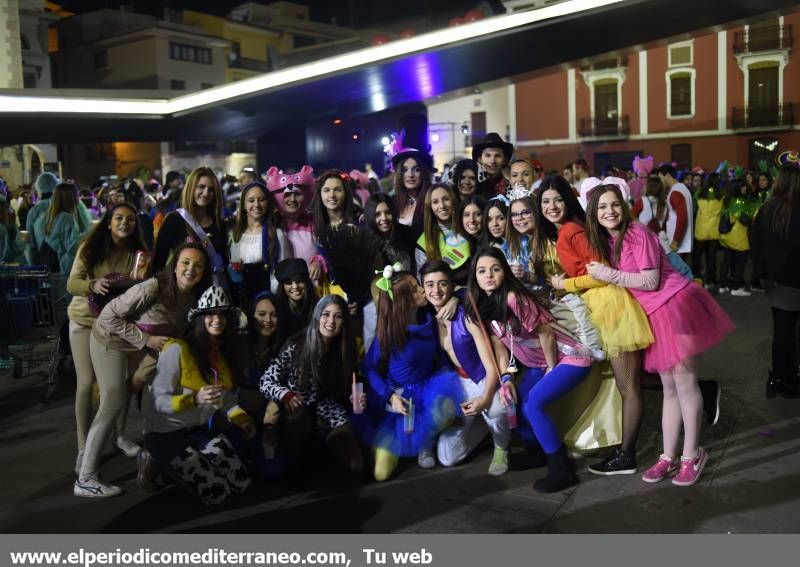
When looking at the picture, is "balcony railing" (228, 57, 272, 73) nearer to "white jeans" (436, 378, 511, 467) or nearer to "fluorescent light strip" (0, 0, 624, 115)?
"fluorescent light strip" (0, 0, 624, 115)

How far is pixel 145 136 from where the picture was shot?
10820 millimetres

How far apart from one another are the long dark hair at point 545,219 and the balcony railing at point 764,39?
3406 centimetres

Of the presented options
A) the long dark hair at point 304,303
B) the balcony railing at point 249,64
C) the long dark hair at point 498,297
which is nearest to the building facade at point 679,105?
the balcony railing at point 249,64

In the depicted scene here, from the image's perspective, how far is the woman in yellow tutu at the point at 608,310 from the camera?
4.27m

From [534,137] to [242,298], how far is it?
34982 mm

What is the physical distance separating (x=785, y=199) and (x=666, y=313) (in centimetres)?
225

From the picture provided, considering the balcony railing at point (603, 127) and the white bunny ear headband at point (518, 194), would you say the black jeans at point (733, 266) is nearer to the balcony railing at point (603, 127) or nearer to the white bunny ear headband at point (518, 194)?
the white bunny ear headband at point (518, 194)

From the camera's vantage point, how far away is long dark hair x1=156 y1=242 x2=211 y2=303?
4613mm

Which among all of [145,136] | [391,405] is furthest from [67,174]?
[391,405]

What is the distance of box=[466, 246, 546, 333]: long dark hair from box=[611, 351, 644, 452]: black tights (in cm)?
57

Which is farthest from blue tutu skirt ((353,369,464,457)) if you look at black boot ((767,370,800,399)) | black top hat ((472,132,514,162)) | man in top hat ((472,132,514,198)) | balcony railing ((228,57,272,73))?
balcony railing ((228,57,272,73))

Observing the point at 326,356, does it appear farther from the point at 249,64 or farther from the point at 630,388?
the point at 249,64
